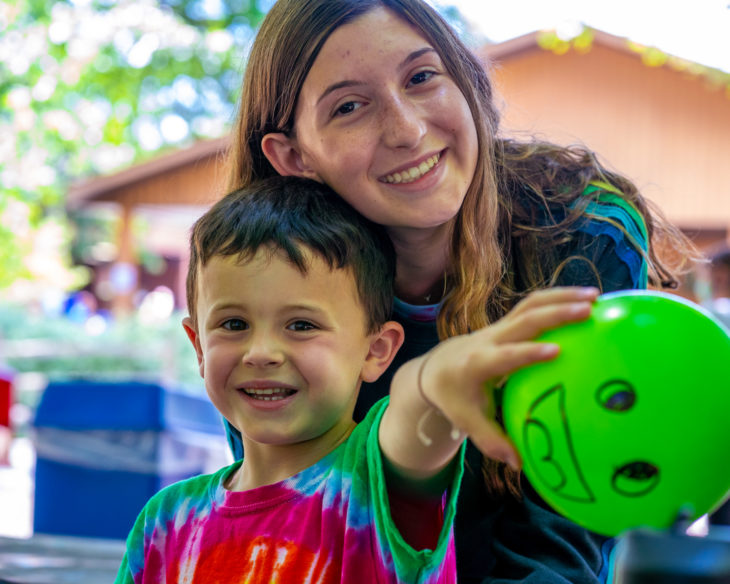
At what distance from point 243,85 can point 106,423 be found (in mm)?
3077

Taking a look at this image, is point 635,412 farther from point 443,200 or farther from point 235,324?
point 443,200

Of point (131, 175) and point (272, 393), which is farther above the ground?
point (131, 175)

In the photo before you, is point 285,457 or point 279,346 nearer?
point 279,346

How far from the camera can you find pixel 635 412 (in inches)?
40.5

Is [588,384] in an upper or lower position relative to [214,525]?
upper

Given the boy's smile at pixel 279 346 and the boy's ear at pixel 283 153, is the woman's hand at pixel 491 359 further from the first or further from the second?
the boy's ear at pixel 283 153

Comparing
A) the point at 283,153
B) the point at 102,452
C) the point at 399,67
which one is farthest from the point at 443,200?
the point at 102,452

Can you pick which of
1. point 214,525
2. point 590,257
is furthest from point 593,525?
point 590,257

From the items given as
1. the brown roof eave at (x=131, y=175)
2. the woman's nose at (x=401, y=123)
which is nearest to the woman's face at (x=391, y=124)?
the woman's nose at (x=401, y=123)

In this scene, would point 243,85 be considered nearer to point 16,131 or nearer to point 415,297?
point 415,297

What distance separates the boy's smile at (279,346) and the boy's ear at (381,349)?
6cm

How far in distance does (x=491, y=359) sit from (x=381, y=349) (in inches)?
28.3

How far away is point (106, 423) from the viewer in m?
4.96

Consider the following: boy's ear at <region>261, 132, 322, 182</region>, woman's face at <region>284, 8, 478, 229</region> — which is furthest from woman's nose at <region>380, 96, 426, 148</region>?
boy's ear at <region>261, 132, 322, 182</region>
